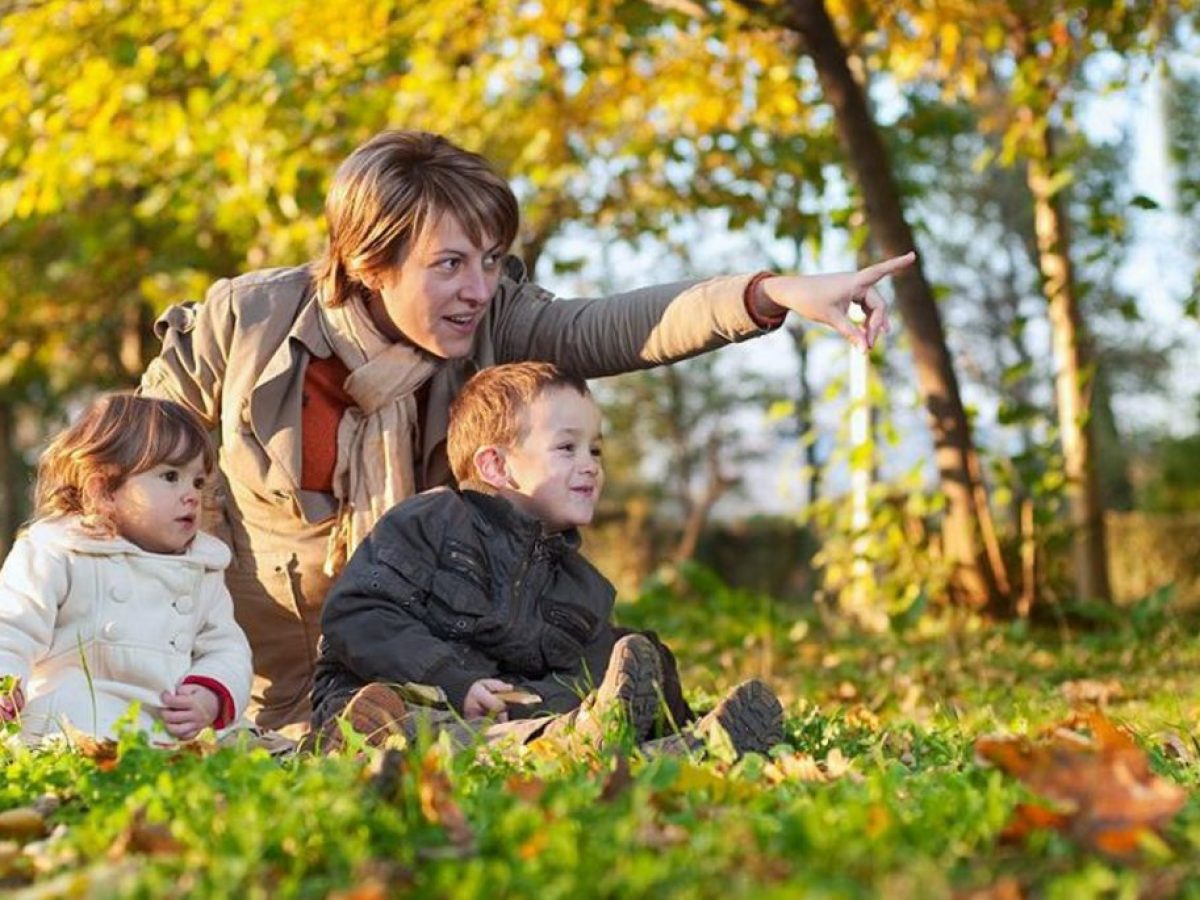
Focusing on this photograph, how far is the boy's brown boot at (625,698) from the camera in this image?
3430mm

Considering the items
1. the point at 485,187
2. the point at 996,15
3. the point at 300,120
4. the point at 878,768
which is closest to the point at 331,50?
the point at 300,120

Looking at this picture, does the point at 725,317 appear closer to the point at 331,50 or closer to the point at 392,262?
the point at 392,262

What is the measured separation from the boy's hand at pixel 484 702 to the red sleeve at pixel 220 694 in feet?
2.09

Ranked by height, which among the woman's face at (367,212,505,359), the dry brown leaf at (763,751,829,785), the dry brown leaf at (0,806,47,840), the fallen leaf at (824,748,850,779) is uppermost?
the woman's face at (367,212,505,359)

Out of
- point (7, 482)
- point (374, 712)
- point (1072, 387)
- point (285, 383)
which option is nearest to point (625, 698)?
point (374, 712)

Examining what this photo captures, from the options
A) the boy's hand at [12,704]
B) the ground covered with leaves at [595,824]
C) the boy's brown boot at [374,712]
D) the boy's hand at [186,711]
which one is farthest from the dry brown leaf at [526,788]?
the boy's hand at [186,711]

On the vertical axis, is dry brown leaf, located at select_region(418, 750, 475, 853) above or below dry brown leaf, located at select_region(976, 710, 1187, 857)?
above

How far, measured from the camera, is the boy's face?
4352 millimetres

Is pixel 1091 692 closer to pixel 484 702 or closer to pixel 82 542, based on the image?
pixel 484 702

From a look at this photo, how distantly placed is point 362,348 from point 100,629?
1.02 metres

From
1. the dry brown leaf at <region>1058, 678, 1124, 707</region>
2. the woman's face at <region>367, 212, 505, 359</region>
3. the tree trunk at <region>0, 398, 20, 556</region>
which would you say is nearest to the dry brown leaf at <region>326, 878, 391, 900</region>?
the woman's face at <region>367, 212, 505, 359</region>

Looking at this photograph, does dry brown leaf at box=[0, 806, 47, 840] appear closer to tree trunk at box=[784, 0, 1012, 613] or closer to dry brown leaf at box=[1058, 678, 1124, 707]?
dry brown leaf at box=[1058, 678, 1124, 707]

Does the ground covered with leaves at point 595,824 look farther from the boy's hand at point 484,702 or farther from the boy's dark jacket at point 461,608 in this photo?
the boy's dark jacket at point 461,608

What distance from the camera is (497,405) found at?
4.41 metres
